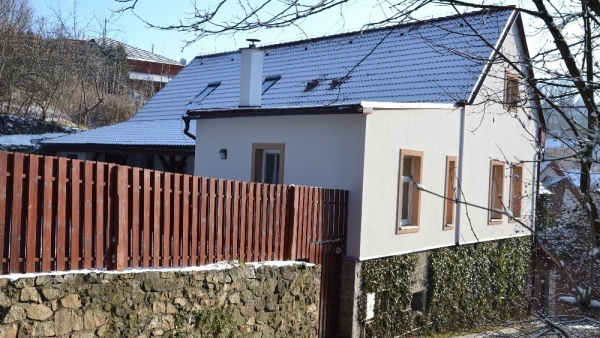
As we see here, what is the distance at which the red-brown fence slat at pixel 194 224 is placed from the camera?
825cm

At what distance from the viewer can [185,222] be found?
820 cm

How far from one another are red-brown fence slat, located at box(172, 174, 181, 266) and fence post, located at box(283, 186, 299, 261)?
2131mm

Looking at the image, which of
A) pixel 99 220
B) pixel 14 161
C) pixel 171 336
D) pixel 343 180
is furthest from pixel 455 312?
pixel 14 161

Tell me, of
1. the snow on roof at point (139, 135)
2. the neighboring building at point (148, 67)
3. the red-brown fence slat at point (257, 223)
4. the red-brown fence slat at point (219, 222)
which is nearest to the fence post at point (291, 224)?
the red-brown fence slat at point (257, 223)

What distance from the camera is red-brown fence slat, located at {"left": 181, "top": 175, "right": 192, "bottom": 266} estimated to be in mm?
8102

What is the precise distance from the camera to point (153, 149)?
16.9 metres

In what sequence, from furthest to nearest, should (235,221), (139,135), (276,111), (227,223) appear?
1. (139,135)
2. (276,111)
3. (235,221)
4. (227,223)

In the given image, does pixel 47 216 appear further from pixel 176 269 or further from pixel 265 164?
pixel 265 164

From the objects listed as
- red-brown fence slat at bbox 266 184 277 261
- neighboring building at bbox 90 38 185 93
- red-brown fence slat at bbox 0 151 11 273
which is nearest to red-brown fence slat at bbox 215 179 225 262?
red-brown fence slat at bbox 266 184 277 261

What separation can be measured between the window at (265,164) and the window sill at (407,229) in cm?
251

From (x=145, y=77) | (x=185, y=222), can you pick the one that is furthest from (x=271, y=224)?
(x=145, y=77)

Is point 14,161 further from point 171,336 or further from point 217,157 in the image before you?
point 217,157

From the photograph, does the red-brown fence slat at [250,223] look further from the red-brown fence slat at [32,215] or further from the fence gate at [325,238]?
the red-brown fence slat at [32,215]

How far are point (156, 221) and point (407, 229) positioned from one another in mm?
5834
